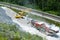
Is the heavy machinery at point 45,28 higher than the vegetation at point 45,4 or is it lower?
higher

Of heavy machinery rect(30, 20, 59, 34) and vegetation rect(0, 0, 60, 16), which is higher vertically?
heavy machinery rect(30, 20, 59, 34)

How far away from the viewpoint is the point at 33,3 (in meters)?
30.8

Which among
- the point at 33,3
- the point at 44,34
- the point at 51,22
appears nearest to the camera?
the point at 44,34

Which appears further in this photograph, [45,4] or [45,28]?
[45,4]

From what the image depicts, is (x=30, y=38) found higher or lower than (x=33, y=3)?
higher

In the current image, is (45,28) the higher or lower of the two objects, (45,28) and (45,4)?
the higher

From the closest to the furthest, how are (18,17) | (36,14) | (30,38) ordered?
(30,38)
(18,17)
(36,14)

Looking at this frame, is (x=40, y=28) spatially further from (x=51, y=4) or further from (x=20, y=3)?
(x=20, y=3)

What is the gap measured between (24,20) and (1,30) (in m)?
7.55

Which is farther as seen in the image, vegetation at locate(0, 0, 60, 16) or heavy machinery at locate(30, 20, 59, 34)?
vegetation at locate(0, 0, 60, 16)

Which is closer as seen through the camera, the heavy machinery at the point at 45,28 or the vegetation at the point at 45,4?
the heavy machinery at the point at 45,28

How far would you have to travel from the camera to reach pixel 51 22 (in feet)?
63.0

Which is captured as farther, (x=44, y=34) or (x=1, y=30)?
(x=44, y=34)

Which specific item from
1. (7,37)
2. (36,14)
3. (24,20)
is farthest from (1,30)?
(36,14)
